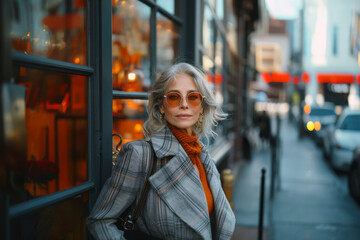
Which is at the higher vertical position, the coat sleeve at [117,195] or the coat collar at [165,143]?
the coat collar at [165,143]

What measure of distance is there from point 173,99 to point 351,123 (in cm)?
894

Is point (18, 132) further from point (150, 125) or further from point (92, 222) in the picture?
point (150, 125)

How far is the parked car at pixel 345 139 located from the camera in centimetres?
845

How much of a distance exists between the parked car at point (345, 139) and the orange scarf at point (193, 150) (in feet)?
25.1

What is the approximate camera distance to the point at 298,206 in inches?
244

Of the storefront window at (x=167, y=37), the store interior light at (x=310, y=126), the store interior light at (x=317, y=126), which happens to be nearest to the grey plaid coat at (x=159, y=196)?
the storefront window at (x=167, y=37)

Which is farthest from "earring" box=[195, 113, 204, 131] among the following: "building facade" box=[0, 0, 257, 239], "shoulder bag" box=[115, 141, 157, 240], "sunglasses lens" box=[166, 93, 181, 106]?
"building facade" box=[0, 0, 257, 239]

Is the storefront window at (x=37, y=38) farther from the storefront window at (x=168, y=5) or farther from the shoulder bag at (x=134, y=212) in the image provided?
the storefront window at (x=168, y=5)

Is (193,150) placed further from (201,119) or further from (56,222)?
(56,222)

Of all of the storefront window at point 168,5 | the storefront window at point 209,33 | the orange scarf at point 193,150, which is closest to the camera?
the orange scarf at point 193,150

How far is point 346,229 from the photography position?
16.5 ft

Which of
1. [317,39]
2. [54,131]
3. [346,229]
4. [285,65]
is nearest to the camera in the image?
[54,131]

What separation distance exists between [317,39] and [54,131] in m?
34.0

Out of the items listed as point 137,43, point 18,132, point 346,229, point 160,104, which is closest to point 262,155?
point 346,229
